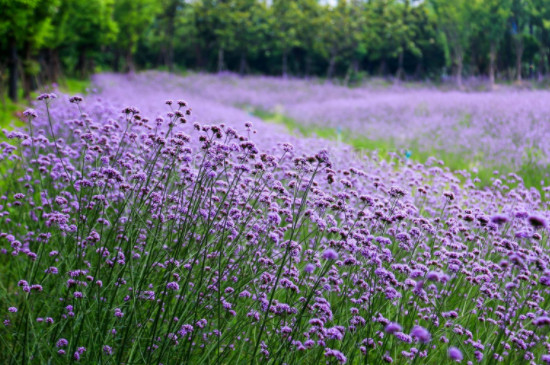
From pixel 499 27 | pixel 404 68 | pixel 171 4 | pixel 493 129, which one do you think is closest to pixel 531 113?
pixel 493 129

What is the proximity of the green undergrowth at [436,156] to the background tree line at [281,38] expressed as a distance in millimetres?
4099

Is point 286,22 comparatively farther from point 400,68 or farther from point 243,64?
point 400,68

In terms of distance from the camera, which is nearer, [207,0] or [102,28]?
[102,28]

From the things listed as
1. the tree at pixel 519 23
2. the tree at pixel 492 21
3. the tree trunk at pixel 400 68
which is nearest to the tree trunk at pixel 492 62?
the tree at pixel 492 21

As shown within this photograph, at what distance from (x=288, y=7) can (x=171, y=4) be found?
13704 millimetres

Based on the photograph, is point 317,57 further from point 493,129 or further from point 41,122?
point 41,122

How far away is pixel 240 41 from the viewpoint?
4866 cm

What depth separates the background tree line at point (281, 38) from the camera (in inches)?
584

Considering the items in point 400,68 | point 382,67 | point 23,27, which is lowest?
point 23,27

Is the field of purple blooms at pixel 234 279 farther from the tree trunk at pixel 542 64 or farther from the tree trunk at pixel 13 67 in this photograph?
the tree trunk at pixel 13 67

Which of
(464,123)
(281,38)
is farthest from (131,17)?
(464,123)

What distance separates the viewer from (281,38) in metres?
46.1

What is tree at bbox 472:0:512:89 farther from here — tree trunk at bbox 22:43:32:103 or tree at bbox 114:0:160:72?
tree at bbox 114:0:160:72

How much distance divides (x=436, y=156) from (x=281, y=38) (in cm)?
3792
